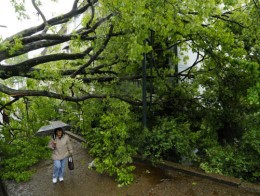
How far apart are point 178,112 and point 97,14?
4391mm

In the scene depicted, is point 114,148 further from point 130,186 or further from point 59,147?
point 59,147

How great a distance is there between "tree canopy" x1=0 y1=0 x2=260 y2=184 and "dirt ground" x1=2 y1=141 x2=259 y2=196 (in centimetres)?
40

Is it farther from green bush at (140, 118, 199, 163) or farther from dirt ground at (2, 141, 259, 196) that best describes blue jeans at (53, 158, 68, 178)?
green bush at (140, 118, 199, 163)

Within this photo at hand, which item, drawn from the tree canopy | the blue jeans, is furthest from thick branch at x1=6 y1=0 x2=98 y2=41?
the blue jeans

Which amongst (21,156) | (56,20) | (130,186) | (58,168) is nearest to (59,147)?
(58,168)

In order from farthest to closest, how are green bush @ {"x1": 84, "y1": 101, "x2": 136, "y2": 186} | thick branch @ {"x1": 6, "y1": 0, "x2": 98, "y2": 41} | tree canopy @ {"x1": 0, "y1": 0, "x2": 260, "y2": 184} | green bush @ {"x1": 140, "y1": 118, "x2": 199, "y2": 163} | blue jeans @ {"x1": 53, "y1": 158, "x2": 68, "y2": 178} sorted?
green bush @ {"x1": 140, "y1": 118, "x2": 199, "y2": 163} < thick branch @ {"x1": 6, "y1": 0, "x2": 98, "y2": 41} < blue jeans @ {"x1": 53, "y1": 158, "x2": 68, "y2": 178} < green bush @ {"x1": 84, "y1": 101, "x2": 136, "y2": 186} < tree canopy @ {"x1": 0, "y1": 0, "x2": 260, "y2": 184}

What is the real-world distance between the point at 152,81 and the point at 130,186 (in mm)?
3975

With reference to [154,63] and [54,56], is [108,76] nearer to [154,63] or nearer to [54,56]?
[154,63]

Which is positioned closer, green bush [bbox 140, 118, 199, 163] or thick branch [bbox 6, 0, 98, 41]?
thick branch [bbox 6, 0, 98, 41]

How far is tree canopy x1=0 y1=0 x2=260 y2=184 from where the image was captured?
5996 millimetres

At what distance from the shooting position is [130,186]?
20.2 ft

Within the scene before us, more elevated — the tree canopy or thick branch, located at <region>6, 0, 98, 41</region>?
thick branch, located at <region>6, 0, 98, 41</region>

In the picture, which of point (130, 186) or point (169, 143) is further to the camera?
point (169, 143)

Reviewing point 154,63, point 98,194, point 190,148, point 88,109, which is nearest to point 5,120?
point 88,109
